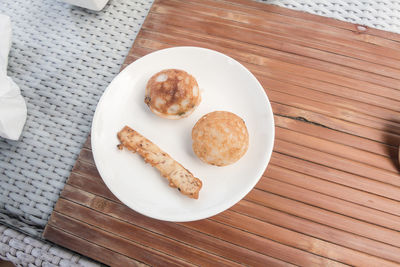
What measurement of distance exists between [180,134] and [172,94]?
102 millimetres

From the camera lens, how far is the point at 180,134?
0.67 metres

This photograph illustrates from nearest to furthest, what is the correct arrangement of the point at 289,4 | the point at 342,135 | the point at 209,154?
the point at 209,154
the point at 342,135
the point at 289,4

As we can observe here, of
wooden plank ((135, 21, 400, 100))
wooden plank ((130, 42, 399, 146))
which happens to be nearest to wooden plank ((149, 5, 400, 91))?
wooden plank ((135, 21, 400, 100))

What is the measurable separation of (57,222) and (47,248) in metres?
0.06

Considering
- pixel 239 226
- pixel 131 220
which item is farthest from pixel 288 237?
pixel 131 220

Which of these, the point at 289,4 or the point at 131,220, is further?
the point at 289,4

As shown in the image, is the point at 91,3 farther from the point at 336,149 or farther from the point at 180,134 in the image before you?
the point at 336,149

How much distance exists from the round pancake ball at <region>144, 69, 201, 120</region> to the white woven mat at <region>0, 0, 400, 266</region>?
28cm

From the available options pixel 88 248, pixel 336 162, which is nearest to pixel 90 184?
pixel 88 248

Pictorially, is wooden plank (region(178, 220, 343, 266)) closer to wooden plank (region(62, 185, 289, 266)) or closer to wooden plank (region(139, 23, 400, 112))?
wooden plank (region(62, 185, 289, 266))

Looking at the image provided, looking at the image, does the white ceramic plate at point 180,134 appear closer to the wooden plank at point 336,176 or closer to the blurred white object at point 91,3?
the wooden plank at point 336,176

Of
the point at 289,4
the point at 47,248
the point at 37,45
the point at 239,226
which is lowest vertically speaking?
the point at 47,248

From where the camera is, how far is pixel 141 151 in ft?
2.07

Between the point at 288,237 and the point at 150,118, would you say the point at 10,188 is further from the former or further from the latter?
the point at 288,237
